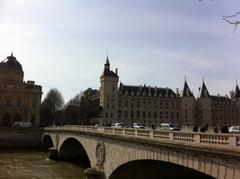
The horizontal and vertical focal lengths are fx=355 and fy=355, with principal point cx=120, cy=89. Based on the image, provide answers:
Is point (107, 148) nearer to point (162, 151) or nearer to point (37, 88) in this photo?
point (162, 151)

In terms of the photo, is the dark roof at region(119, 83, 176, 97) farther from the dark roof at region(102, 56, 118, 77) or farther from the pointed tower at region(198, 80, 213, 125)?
the pointed tower at region(198, 80, 213, 125)

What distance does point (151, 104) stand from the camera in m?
129

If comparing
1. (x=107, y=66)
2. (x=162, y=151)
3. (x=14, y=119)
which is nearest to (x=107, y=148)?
(x=162, y=151)

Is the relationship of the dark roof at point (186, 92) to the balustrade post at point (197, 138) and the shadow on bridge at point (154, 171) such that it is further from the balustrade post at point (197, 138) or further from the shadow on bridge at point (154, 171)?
the balustrade post at point (197, 138)

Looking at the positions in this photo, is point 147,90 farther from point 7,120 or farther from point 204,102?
point 7,120

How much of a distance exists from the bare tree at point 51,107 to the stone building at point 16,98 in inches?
255

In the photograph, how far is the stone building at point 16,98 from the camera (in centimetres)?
10381

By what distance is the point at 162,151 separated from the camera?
20875 millimetres

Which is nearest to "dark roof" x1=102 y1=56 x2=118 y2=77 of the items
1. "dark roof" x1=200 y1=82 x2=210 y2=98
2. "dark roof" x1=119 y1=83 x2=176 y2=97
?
"dark roof" x1=119 y1=83 x2=176 y2=97

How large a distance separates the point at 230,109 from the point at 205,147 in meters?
139

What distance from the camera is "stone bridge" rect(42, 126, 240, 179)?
1522 centimetres

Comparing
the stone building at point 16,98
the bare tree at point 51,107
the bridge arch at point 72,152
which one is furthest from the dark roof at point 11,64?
the bridge arch at point 72,152

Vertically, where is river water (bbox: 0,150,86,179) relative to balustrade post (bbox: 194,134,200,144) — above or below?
below

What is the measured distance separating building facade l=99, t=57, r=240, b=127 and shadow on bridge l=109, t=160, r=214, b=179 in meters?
86.4
